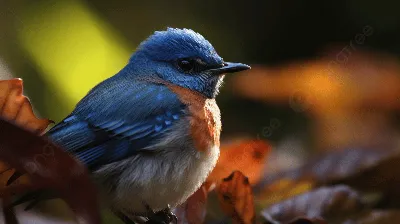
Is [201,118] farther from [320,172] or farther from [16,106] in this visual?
[16,106]

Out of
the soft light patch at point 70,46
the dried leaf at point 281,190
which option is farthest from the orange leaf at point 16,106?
the soft light patch at point 70,46

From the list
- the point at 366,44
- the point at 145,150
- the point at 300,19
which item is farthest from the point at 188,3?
the point at 145,150

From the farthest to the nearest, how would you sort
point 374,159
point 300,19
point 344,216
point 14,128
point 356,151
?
point 300,19 < point 356,151 < point 374,159 < point 344,216 < point 14,128

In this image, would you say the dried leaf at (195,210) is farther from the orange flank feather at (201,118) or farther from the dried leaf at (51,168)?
the dried leaf at (51,168)

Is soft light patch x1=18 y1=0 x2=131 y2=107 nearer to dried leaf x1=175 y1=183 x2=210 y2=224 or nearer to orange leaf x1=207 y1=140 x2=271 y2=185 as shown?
orange leaf x1=207 y1=140 x2=271 y2=185

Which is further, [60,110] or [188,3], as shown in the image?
[188,3]

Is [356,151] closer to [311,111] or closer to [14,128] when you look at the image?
[311,111]
